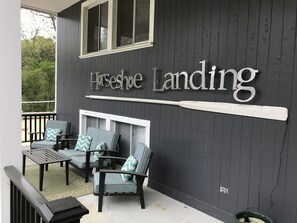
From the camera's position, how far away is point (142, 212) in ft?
10.3

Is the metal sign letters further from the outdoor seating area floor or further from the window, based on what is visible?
the outdoor seating area floor

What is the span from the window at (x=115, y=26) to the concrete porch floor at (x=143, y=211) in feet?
8.43

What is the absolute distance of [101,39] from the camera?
5496 millimetres

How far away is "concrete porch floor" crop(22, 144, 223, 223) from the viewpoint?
9.68 ft

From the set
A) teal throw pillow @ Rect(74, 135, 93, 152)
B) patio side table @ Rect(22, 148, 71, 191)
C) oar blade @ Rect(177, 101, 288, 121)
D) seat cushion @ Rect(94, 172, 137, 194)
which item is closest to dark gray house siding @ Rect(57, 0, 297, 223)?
oar blade @ Rect(177, 101, 288, 121)

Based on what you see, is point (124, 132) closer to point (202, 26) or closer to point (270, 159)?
point (202, 26)

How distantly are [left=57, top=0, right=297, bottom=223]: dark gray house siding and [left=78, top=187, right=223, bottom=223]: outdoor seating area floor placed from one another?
0.53 feet

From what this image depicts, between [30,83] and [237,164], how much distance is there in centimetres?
1220

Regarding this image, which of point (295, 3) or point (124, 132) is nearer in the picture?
point (295, 3)

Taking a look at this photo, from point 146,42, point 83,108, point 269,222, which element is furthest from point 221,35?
point 83,108

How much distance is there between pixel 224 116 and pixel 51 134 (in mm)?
4341

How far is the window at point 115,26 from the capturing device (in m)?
4.26

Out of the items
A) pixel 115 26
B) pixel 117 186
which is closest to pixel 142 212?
pixel 117 186

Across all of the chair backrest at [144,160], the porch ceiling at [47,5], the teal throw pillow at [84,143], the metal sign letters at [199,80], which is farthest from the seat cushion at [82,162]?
the porch ceiling at [47,5]
